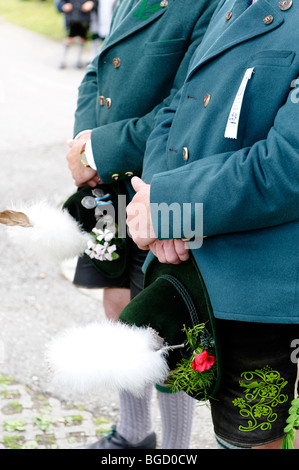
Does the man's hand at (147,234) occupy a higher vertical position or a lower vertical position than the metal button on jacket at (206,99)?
lower

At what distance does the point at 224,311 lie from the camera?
1618 millimetres

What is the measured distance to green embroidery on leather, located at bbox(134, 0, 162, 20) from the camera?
2.07m

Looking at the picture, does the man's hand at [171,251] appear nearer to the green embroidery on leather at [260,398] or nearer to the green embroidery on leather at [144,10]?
the green embroidery on leather at [260,398]

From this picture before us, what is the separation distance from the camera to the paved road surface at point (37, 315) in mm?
2797

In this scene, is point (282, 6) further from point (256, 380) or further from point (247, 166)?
point (256, 380)

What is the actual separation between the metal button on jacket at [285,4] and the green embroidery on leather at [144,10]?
62cm

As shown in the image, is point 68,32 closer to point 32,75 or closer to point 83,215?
point 32,75

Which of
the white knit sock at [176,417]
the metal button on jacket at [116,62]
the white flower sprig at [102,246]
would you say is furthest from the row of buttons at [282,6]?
the white knit sock at [176,417]

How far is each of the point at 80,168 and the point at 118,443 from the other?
1.14 metres

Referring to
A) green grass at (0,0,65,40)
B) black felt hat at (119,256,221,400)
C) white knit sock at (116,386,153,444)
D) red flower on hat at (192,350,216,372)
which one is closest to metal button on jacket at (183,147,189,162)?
black felt hat at (119,256,221,400)

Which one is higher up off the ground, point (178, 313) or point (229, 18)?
point (229, 18)

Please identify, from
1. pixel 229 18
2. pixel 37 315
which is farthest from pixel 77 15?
pixel 229 18

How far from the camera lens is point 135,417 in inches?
100
